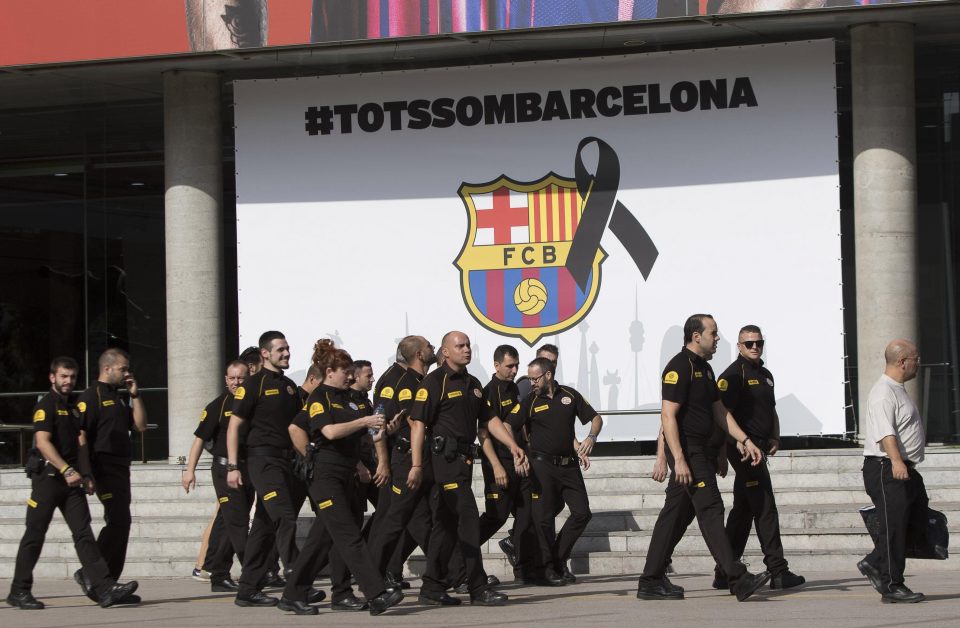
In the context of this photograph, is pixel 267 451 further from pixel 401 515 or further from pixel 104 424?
pixel 104 424

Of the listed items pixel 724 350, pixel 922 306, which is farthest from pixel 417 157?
pixel 922 306

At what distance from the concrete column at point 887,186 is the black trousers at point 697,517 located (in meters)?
6.34

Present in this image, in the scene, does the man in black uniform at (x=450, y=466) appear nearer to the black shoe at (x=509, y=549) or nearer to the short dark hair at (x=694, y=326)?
the short dark hair at (x=694, y=326)

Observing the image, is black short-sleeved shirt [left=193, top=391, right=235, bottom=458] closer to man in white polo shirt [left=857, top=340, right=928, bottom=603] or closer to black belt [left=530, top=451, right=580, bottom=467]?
black belt [left=530, top=451, right=580, bottom=467]

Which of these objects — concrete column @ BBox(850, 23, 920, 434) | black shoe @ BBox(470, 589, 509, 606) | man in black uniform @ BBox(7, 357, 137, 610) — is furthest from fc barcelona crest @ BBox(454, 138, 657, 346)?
man in black uniform @ BBox(7, 357, 137, 610)

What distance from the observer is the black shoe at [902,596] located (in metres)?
8.74

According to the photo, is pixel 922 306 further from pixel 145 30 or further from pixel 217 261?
pixel 145 30

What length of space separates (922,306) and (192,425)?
Result: 28.6ft

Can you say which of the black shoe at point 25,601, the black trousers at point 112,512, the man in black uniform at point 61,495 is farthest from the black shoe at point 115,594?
the black shoe at point 25,601

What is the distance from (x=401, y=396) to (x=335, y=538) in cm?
113

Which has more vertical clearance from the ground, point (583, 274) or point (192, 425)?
point (583, 274)

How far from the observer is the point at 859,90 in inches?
594

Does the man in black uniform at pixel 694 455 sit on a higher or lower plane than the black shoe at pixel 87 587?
higher

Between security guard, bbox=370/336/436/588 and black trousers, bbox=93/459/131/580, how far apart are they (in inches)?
71.2
